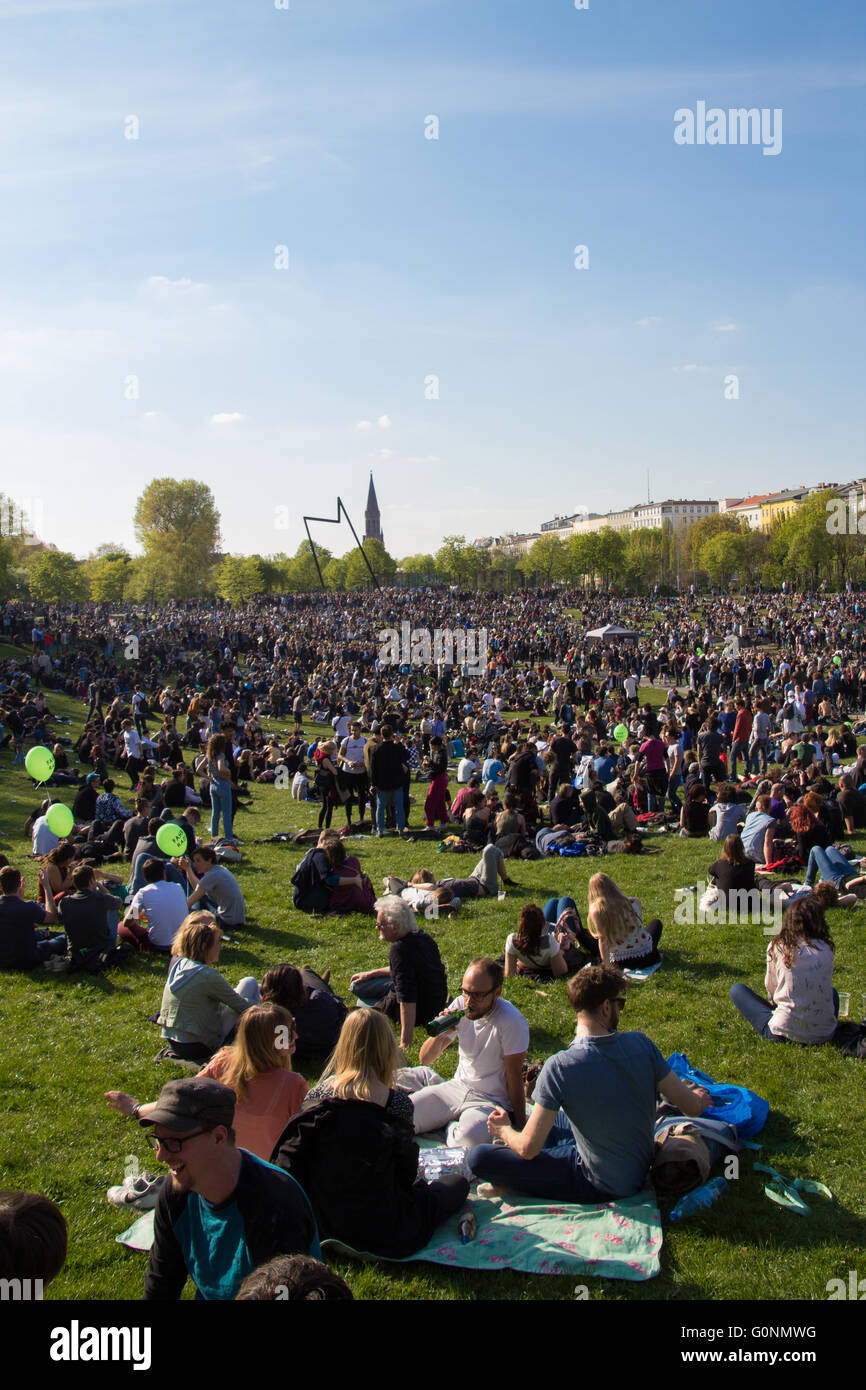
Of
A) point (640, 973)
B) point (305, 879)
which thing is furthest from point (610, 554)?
point (640, 973)

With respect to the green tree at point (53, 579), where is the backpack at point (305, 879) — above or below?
below

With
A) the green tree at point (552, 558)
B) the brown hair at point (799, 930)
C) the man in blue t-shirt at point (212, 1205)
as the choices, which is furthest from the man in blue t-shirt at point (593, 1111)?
the green tree at point (552, 558)

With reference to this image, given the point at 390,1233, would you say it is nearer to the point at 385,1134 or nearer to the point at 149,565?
the point at 385,1134

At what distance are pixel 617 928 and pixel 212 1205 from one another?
4.14m

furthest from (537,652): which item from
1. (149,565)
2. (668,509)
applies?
(668,509)

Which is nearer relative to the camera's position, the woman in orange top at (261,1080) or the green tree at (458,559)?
the woman in orange top at (261,1080)

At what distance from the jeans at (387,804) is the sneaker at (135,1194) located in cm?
942

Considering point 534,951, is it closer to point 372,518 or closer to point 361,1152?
point 361,1152

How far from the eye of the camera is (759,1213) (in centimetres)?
400

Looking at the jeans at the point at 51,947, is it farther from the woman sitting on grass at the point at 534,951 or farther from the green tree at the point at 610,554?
the green tree at the point at 610,554

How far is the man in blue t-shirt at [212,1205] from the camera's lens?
2.64 meters

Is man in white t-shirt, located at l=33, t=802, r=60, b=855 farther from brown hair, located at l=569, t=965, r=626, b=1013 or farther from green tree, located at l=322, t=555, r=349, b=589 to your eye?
green tree, located at l=322, t=555, r=349, b=589
